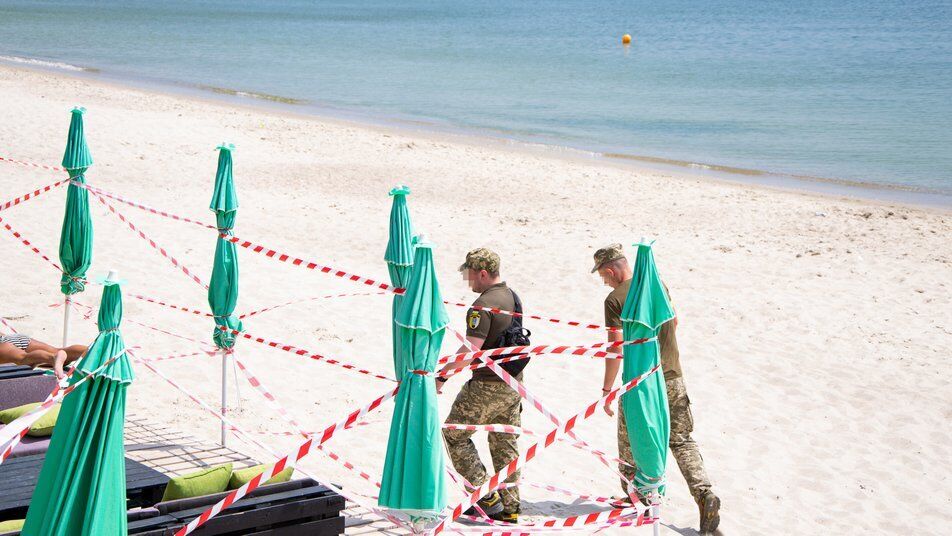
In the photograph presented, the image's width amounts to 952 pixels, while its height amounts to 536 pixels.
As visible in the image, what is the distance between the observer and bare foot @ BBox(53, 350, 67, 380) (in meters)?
6.37

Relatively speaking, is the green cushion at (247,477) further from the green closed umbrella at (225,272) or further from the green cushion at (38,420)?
the green closed umbrella at (225,272)

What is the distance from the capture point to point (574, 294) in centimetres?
1171

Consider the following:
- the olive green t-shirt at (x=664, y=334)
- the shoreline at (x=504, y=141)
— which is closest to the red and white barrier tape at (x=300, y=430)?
the olive green t-shirt at (x=664, y=334)

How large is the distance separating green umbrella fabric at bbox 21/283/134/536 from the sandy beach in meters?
3.21

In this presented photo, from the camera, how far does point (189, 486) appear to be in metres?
4.84

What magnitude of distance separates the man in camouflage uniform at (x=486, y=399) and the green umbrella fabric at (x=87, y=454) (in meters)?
2.53

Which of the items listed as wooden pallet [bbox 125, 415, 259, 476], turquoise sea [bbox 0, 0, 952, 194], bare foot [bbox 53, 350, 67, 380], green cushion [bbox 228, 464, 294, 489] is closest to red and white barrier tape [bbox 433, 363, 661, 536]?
green cushion [bbox 228, 464, 294, 489]

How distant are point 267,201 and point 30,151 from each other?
459cm

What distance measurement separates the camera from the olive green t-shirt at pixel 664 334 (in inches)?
239

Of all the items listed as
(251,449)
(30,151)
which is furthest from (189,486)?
(30,151)

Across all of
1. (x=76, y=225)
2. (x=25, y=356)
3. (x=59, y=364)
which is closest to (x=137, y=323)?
(x=76, y=225)

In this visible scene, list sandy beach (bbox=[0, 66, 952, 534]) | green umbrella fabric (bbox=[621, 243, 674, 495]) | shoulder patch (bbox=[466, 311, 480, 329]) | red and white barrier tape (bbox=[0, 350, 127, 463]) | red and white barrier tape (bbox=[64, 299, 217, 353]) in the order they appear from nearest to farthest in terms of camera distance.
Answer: red and white barrier tape (bbox=[0, 350, 127, 463]) < green umbrella fabric (bbox=[621, 243, 674, 495]) < shoulder patch (bbox=[466, 311, 480, 329]) < sandy beach (bbox=[0, 66, 952, 534]) < red and white barrier tape (bbox=[64, 299, 217, 353])

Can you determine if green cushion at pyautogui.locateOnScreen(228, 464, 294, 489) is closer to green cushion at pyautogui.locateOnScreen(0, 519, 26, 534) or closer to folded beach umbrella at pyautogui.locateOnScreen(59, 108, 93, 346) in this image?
green cushion at pyautogui.locateOnScreen(0, 519, 26, 534)

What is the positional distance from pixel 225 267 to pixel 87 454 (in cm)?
338
